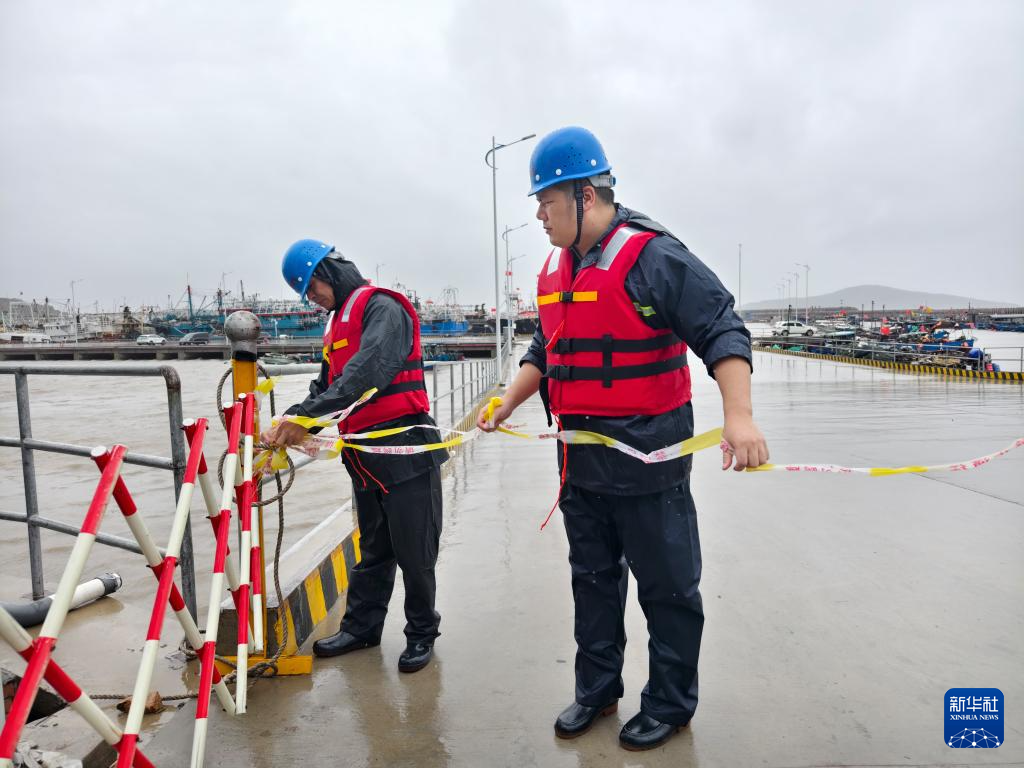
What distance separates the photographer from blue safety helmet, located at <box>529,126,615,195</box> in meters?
2.39

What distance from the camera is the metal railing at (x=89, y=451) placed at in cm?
296

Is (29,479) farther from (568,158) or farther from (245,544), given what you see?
(568,158)

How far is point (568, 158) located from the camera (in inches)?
94.2

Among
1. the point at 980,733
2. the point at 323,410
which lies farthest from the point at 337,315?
the point at 980,733

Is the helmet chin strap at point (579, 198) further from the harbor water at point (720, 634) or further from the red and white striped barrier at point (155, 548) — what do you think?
the harbor water at point (720, 634)

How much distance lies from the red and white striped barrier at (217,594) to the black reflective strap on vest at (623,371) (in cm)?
117

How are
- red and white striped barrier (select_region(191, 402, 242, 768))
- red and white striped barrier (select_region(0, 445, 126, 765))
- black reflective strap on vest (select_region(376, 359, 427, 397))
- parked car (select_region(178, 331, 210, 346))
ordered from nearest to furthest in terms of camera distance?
red and white striped barrier (select_region(0, 445, 126, 765)) → red and white striped barrier (select_region(191, 402, 242, 768)) → black reflective strap on vest (select_region(376, 359, 427, 397)) → parked car (select_region(178, 331, 210, 346))

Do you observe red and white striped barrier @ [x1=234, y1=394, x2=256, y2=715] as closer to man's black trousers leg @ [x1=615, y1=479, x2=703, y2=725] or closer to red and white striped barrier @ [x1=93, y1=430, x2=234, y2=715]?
red and white striped barrier @ [x1=93, y1=430, x2=234, y2=715]

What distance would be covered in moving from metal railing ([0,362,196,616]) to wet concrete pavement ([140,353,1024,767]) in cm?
67

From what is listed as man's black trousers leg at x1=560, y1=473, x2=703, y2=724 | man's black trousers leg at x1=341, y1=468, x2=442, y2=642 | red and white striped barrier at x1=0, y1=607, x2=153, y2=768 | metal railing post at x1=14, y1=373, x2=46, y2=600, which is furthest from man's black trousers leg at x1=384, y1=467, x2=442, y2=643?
metal railing post at x1=14, y1=373, x2=46, y2=600

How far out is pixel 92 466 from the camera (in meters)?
9.72

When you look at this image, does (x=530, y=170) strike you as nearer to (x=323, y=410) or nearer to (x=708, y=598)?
(x=323, y=410)

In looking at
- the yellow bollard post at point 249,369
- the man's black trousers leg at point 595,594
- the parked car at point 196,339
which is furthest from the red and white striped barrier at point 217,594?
the parked car at point 196,339

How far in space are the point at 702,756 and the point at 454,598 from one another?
1710 mm
